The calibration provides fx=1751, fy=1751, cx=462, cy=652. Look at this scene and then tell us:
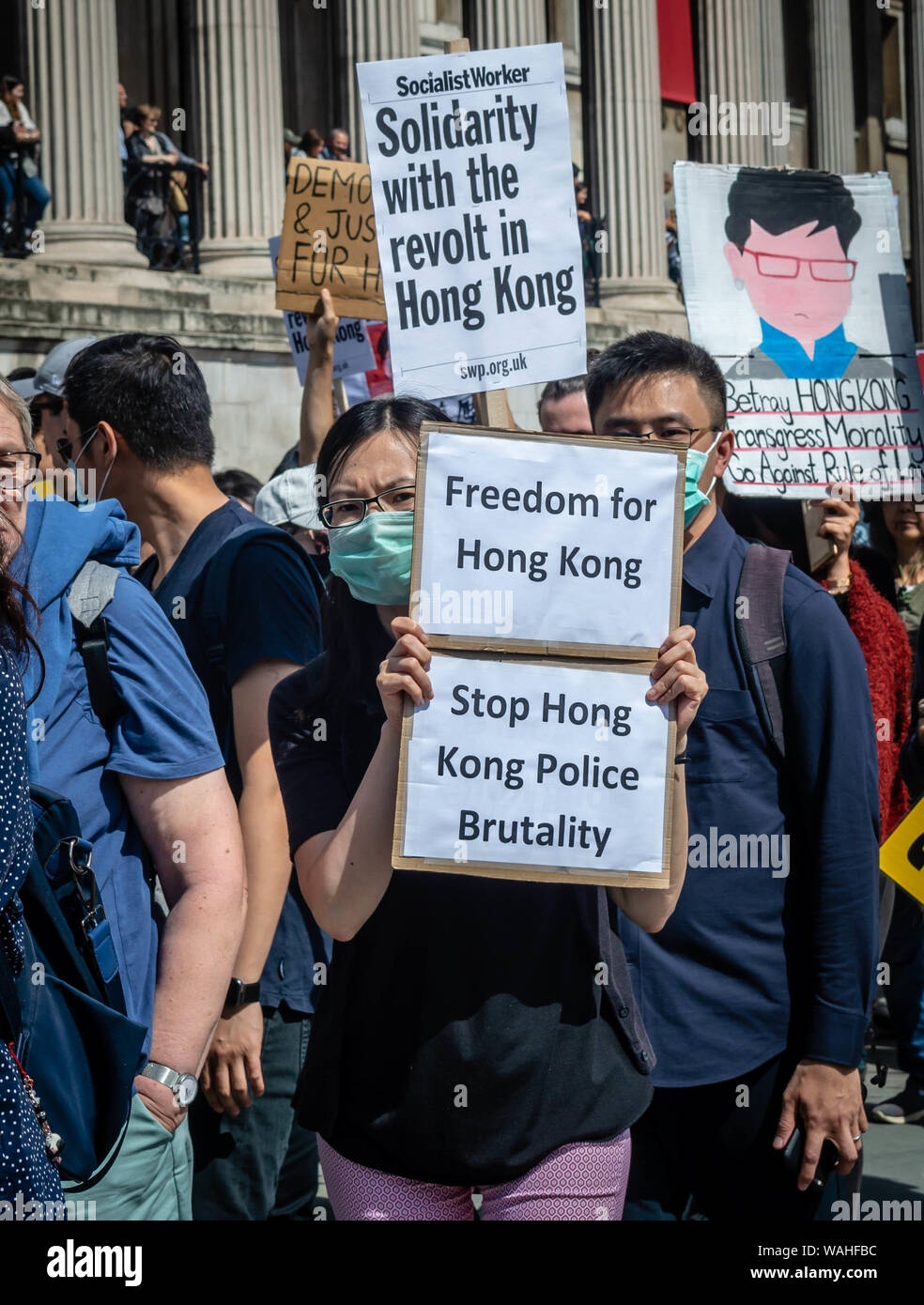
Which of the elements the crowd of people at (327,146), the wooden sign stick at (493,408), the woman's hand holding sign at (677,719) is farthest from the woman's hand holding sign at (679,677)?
the crowd of people at (327,146)

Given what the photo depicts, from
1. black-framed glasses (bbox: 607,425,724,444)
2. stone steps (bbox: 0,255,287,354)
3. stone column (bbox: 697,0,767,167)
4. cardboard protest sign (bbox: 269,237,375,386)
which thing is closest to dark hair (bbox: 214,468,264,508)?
cardboard protest sign (bbox: 269,237,375,386)

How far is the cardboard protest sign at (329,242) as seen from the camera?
6.16 metres

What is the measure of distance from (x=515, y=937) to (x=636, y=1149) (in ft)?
2.31

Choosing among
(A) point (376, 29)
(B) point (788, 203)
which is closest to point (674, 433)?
(B) point (788, 203)

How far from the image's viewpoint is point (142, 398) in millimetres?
3627

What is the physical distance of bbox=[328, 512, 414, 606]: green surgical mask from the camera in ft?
9.19

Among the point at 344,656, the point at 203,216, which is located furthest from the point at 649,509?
the point at 203,216

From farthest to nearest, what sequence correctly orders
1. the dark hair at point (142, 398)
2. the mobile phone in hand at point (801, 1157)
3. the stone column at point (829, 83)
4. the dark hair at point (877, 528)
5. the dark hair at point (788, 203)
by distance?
the stone column at point (829, 83), the dark hair at point (877, 528), the dark hair at point (788, 203), the dark hair at point (142, 398), the mobile phone in hand at point (801, 1157)

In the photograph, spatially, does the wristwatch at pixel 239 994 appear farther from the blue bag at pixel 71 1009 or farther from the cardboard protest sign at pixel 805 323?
the cardboard protest sign at pixel 805 323

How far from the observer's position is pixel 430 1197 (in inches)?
101

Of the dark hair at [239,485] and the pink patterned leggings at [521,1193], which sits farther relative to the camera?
the dark hair at [239,485]

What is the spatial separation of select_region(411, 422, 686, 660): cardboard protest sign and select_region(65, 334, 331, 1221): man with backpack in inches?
36.7

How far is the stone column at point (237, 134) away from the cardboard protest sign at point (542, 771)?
14.9 meters

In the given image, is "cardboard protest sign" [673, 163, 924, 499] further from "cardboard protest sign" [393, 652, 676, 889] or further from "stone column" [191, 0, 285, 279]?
"stone column" [191, 0, 285, 279]
